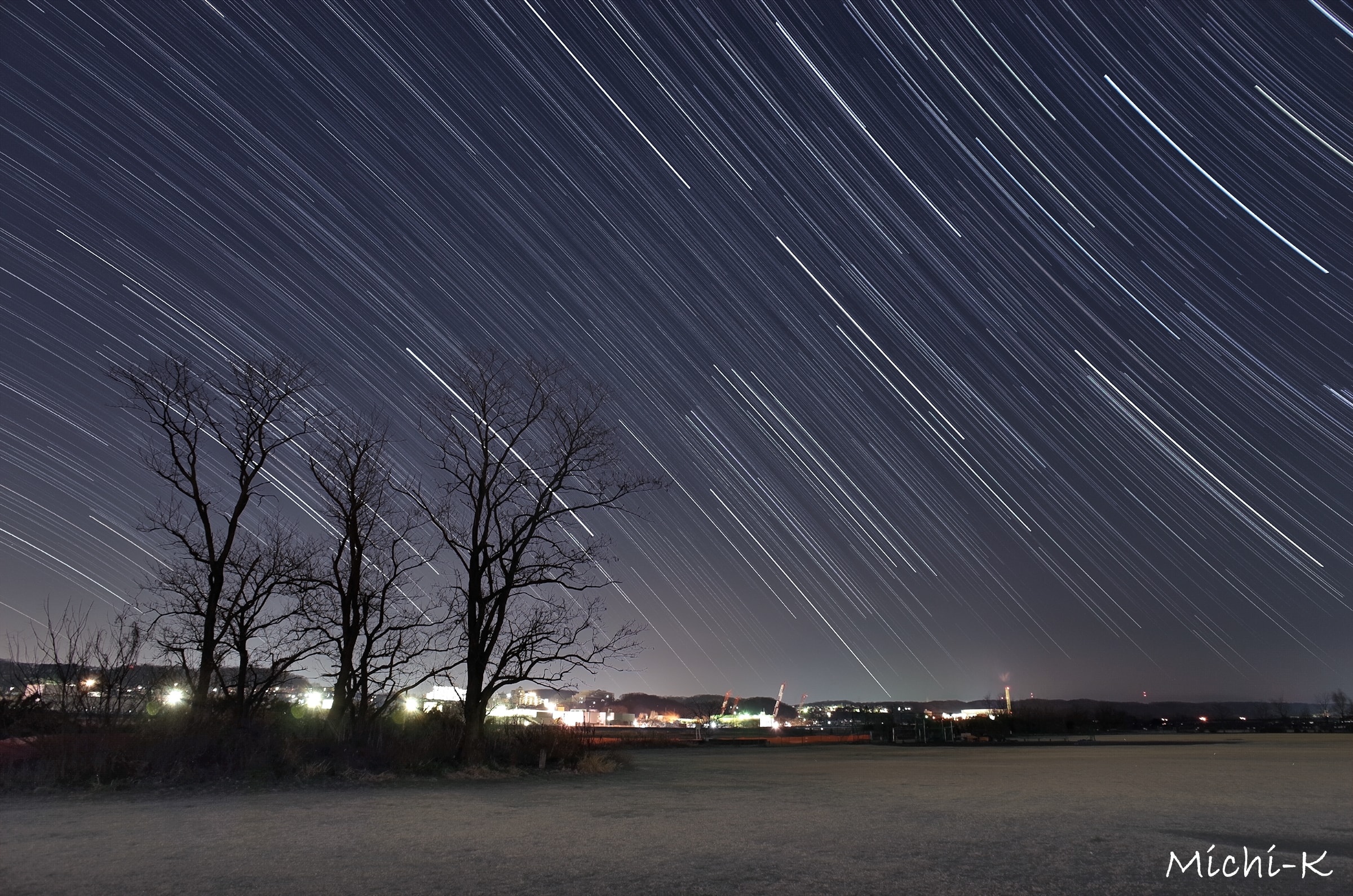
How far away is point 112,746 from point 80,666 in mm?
4607

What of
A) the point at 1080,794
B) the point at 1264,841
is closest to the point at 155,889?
the point at 1264,841

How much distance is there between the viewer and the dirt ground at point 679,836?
7.38 meters

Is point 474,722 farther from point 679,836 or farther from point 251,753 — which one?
point 679,836

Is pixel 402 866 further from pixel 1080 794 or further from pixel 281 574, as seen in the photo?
pixel 281 574

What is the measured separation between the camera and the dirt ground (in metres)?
7.38

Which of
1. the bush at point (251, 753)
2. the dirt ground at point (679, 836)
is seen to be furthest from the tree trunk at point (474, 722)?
the dirt ground at point (679, 836)

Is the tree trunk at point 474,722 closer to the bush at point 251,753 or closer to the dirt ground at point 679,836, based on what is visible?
the bush at point 251,753

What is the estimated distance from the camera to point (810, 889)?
713 cm

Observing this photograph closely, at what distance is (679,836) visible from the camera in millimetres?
10062

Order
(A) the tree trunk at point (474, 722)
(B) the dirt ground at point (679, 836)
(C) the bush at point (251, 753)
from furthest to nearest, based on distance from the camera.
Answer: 1. (A) the tree trunk at point (474, 722)
2. (C) the bush at point (251, 753)
3. (B) the dirt ground at point (679, 836)

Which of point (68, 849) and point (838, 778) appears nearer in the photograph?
point (68, 849)

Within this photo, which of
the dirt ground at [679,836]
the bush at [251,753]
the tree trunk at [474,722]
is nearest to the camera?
the dirt ground at [679,836]

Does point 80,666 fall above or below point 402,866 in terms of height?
above

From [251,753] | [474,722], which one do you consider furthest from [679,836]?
[474,722]
